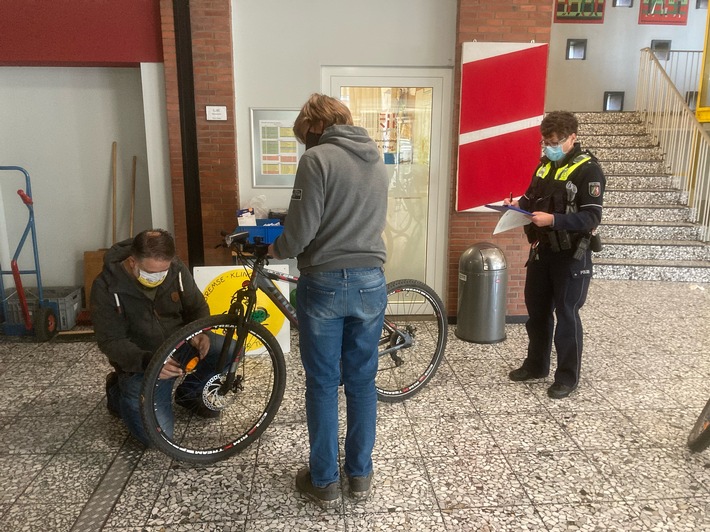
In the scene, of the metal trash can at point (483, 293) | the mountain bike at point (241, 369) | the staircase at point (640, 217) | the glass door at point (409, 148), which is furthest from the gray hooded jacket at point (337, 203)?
the staircase at point (640, 217)

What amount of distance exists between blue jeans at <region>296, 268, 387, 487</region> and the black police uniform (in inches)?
55.2

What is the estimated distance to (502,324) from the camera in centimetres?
433

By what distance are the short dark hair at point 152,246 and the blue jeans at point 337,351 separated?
720mm

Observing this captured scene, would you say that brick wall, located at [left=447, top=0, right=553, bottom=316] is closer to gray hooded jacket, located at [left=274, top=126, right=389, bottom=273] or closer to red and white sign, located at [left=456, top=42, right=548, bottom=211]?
red and white sign, located at [left=456, top=42, right=548, bottom=211]

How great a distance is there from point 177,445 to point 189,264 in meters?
2.33

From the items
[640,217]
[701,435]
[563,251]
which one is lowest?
[701,435]

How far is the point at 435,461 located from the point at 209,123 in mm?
3122

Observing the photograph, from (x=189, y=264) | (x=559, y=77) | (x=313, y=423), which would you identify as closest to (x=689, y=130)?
(x=559, y=77)

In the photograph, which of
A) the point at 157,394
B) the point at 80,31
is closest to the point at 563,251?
the point at 157,394

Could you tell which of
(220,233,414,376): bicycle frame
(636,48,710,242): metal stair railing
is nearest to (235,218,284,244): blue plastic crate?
(220,233,414,376): bicycle frame

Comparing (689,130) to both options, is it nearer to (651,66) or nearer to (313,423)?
(651,66)

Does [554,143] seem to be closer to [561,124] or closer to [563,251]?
[561,124]

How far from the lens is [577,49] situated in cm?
1010

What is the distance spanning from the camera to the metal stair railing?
22.7 ft
